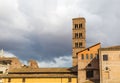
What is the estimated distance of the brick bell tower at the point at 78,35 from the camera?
90312 mm

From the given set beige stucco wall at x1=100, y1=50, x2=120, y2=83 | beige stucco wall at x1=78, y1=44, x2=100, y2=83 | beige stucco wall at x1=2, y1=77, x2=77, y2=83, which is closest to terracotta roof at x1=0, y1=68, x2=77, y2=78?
beige stucco wall at x1=2, y1=77, x2=77, y2=83

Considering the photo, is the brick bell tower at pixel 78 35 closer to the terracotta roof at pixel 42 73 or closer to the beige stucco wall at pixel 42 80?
the terracotta roof at pixel 42 73

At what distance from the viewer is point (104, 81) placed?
190 feet

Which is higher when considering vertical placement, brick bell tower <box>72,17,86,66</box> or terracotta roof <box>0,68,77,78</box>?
brick bell tower <box>72,17,86,66</box>

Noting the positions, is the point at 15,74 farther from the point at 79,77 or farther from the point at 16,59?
the point at 79,77

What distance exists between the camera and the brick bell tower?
9031 centimetres

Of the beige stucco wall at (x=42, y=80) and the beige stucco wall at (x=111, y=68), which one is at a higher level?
the beige stucco wall at (x=111, y=68)

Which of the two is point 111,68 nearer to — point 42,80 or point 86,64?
point 86,64

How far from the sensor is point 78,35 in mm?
92250

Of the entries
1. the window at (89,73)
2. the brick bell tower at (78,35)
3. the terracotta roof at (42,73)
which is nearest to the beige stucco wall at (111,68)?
the window at (89,73)

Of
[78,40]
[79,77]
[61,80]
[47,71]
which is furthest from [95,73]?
[78,40]

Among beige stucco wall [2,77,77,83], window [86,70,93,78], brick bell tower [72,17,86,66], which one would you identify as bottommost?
beige stucco wall [2,77,77,83]

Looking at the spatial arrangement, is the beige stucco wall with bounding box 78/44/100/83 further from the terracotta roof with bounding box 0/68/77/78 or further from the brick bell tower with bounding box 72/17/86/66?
the brick bell tower with bounding box 72/17/86/66

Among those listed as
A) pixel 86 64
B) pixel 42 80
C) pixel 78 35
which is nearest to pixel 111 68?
pixel 86 64
